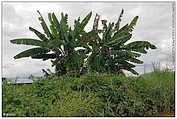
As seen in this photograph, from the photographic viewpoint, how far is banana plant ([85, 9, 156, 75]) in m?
9.23

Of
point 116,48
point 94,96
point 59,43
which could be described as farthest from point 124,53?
point 94,96

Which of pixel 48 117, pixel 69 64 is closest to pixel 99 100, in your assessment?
pixel 48 117

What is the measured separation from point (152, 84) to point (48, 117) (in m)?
2.34

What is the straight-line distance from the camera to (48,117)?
15.0 ft

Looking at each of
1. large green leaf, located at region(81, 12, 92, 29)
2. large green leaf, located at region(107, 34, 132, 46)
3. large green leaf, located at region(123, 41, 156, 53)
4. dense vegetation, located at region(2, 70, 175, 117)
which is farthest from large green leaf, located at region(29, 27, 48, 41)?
dense vegetation, located at region(2, 70, 175, 117)

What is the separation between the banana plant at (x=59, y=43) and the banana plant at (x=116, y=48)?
34 cm

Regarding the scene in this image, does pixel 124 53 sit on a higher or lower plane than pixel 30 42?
lower

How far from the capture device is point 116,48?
31.7ft

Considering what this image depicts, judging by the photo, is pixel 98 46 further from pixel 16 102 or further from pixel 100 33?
pixel 16 102

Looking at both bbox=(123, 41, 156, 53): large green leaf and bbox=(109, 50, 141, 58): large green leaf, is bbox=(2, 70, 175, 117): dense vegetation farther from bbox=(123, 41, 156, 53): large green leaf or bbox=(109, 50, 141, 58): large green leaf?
bbox=(123, 41, 156, 53): large green leaf

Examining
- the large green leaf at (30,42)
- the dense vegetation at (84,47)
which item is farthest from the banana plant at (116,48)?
the large green leaf at (30,42)

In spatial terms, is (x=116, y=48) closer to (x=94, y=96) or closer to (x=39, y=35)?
(x=39, y=35)

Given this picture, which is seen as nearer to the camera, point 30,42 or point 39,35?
point 30,42

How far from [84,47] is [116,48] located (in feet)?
3.12
